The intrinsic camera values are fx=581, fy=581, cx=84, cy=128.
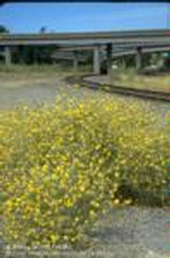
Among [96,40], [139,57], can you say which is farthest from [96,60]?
[139,57]

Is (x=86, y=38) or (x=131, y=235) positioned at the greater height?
(x=131, y=235)

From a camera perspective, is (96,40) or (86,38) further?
(96,40)

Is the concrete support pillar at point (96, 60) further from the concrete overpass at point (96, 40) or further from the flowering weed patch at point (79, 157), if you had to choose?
the flowering weed patch at point (79, 157)

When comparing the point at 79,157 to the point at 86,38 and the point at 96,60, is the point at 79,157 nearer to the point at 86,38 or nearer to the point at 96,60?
the point at 86,38

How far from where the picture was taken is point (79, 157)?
6.18 m

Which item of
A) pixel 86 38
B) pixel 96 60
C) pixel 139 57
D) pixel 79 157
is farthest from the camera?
pixel 139 57

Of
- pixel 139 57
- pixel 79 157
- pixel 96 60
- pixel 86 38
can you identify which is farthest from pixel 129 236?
pixel 139 57

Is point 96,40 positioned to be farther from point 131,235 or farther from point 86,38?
point 131,235

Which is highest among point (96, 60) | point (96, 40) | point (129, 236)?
point (129, 236)

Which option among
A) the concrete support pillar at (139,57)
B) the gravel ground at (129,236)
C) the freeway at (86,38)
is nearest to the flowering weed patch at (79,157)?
the gravel ground at (129,236)

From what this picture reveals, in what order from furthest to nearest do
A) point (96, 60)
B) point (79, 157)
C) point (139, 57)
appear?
1. point (139, 57)
2. point (96, 60)
3. point (79, 157)

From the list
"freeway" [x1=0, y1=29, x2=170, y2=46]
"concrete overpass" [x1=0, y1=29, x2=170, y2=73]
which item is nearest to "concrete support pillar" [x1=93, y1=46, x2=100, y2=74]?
"concrete overpass" [x1=0, y1=29, x2=170, y2=73]

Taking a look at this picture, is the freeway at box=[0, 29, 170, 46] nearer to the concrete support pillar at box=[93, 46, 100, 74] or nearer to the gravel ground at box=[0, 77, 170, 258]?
the concrete support pillar at box=[93, 46, 100, 74]

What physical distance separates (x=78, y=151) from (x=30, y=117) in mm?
1189
